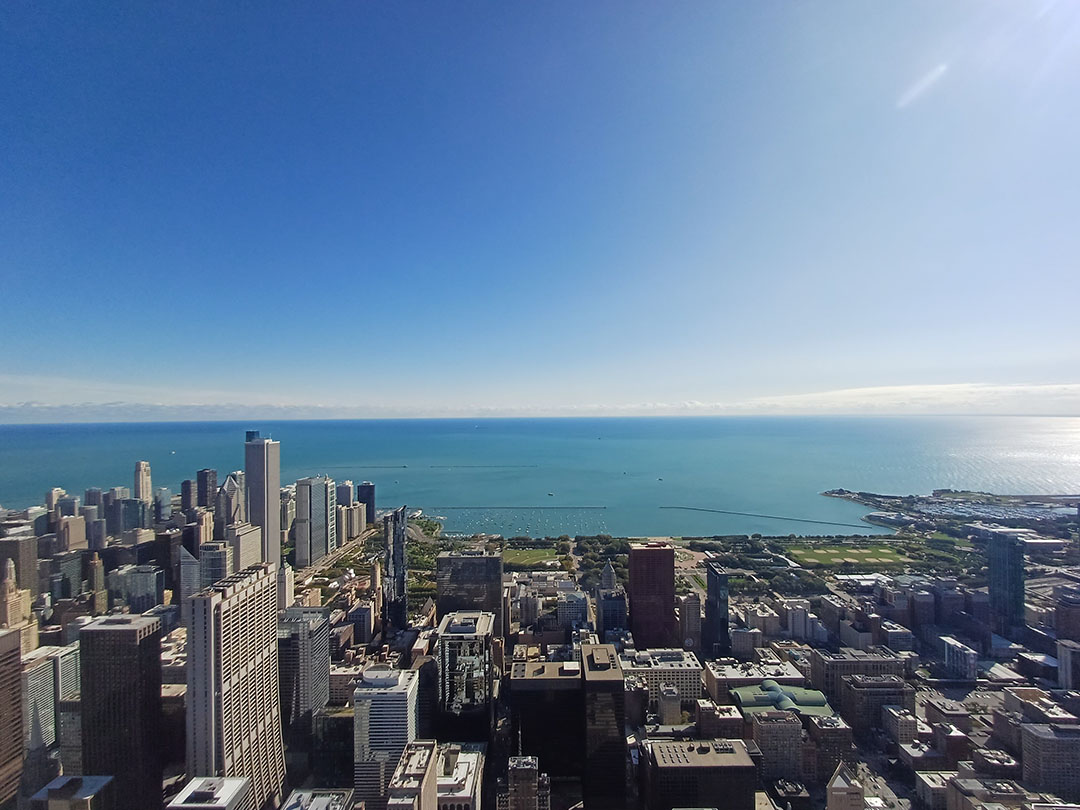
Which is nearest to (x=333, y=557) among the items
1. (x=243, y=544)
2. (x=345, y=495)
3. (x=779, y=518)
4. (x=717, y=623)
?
(x=345, y=495)

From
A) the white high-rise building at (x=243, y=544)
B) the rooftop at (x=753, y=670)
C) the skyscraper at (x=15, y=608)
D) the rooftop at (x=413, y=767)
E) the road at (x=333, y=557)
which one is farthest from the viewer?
the road at (x=333, y=557)

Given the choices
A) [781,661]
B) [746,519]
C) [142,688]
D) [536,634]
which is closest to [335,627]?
[536,634]

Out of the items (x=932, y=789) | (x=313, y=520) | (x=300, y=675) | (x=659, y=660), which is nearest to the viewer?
(x=932, y=789)

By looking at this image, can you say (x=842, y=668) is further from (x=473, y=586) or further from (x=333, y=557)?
(x=333, y=557)

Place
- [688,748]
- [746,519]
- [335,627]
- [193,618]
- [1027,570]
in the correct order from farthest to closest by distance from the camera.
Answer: [746,519] → [1027,570] → [335,627] → [688,748] → [193,618]

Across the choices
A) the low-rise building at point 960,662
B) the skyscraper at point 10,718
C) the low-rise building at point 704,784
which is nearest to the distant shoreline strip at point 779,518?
the low-rise building at point 960,662

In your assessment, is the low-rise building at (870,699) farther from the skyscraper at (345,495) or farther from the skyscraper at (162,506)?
the skyscraper at (162,506)

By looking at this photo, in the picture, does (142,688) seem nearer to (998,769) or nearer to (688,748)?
(688,748)
